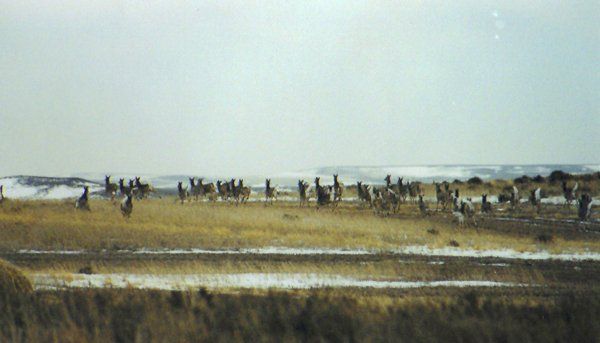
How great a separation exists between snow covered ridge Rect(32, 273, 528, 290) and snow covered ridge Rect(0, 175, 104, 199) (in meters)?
82.2

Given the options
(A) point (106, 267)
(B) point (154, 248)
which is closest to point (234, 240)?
(B) point (154, 248)

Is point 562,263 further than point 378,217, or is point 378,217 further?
point 378,217

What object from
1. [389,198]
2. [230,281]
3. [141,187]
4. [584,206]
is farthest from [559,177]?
[230,281]

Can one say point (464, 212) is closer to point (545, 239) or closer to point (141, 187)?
point (545, 239)

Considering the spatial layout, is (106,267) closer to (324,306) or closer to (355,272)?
(355,272)

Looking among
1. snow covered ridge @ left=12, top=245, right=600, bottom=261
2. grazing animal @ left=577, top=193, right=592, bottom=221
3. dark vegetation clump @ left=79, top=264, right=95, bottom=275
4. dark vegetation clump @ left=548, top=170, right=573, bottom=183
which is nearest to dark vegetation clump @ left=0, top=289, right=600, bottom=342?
dark vegetation clump @ left=79, top=264, right=95, bottom=275

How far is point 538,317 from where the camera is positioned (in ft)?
33.1

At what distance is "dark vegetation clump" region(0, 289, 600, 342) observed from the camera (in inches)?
353

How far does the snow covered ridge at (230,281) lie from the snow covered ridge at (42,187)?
8221 centimetres

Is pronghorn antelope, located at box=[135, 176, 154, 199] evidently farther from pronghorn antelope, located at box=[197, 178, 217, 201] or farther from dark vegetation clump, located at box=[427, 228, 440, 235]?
dark vegetation clump, located at box=[427, 228, 440, 235]

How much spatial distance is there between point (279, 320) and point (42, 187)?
102853 mm

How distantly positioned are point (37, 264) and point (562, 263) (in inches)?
560

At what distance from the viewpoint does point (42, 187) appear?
10656 centimetres

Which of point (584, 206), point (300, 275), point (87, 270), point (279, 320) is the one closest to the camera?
point (279, 320)
